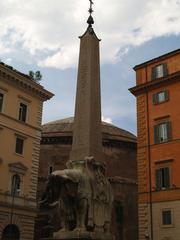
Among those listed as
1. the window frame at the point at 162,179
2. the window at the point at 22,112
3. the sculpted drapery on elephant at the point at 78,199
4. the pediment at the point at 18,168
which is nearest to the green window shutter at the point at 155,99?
the window frame at the point at 162,179

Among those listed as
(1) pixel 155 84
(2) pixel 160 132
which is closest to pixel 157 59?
(1) pixel 155 84

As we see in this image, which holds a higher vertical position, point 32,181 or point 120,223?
point 32,181

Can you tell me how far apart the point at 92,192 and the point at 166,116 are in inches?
537

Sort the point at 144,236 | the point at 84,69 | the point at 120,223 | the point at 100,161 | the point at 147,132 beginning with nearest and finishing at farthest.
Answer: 1. the point at 100,161
2. the point at 84,69
3. the point at 144,236
4. the point at 147,132
5. the point at 120,223

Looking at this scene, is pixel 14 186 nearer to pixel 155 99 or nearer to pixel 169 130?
pixel 169 130

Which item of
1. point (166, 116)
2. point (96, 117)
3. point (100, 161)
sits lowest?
point (100, 161)

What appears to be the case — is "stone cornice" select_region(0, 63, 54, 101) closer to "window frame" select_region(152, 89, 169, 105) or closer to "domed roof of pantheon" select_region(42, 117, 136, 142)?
"domed roof of pantheon" select_region(42, 117, 136, 142)

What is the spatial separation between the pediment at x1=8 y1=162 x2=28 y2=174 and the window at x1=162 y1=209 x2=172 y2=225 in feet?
27.2

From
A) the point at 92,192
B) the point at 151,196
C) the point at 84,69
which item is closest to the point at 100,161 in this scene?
the point at 92,192

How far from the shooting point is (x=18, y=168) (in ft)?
81.3

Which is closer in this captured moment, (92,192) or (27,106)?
(92,192)

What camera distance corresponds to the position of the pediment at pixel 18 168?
79.7 feet

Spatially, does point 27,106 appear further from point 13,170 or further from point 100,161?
point 100,161

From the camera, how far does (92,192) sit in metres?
10.5
